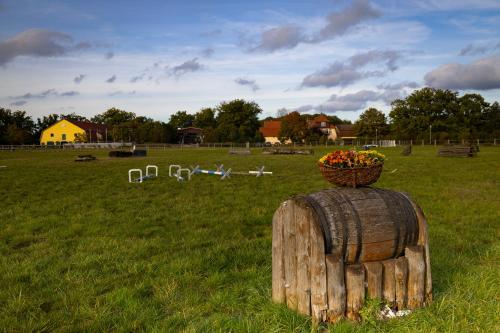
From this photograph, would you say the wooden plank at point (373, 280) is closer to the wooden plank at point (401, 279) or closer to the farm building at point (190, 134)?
the wooden plank at point (401, 279)

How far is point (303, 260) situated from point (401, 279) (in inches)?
40.5

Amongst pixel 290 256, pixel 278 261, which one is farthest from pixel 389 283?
pixel 278 261

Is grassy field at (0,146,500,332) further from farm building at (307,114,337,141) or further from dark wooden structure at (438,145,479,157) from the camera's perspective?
farm building at (307,114,337,141)

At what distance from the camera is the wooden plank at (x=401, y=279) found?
4168mm

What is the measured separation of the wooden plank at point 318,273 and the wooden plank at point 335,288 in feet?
0.13

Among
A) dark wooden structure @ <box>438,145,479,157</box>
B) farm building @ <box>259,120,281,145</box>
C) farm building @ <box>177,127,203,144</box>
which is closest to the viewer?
dark wooden structure @ <box>438,145,479,157</box>

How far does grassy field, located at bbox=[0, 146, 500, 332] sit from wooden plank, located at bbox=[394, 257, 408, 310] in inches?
7.5

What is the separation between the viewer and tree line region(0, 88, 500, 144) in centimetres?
8519

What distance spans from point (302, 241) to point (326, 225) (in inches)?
11.1

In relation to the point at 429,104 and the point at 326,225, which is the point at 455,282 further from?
the point at 429,104

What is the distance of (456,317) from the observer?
13.4 feet

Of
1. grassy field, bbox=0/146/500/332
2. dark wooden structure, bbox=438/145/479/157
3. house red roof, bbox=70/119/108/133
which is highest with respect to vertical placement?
house red roof, bbox=70/119/108/133

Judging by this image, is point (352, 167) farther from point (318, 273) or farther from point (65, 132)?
point (65, 132)

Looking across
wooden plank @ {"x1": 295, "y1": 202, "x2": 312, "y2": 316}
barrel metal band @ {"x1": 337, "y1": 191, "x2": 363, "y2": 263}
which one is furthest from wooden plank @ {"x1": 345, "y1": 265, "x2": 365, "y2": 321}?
wooden plank @ {"x1": 295, "y1": 202, "x2": 312, "y2": 316}
